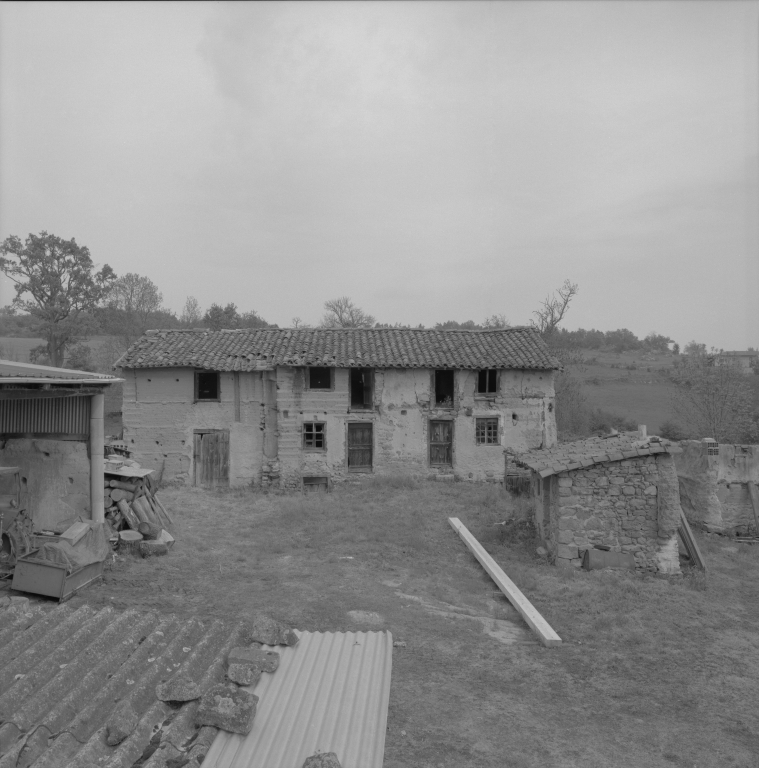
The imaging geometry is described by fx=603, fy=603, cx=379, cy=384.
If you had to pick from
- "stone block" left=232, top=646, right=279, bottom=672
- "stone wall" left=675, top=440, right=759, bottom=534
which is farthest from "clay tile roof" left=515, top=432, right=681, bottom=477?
"stone block" left=232, top=646, right=279, bottom=672

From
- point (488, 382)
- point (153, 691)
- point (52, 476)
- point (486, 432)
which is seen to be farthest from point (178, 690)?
point (488, 382)

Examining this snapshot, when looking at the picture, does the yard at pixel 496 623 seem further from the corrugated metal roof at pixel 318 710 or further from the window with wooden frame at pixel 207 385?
the window with wooden frame at pixel 207 385

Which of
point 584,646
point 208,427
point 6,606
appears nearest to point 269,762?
point 6,606

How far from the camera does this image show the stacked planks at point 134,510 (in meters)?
12.2

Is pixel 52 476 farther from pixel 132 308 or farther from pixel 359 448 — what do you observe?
pixel 132 308

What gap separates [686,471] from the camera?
15344 mm

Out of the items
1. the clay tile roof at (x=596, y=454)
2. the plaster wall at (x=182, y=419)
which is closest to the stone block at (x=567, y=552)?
the clay tile roof at (x=596, y=454)

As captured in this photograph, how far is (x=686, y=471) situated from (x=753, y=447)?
162 cm

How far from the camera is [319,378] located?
20.6 m

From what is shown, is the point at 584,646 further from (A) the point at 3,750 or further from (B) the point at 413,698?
(A) the point at 3,750

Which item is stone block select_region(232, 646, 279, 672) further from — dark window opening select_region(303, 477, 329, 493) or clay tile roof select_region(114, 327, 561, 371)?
A: dark window opening select_region(303, 477, 329, 493)

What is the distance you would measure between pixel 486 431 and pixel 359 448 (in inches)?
175

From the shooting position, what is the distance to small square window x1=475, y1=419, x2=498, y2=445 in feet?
68.4

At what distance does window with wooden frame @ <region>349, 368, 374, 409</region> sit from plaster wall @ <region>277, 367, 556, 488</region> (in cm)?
36
